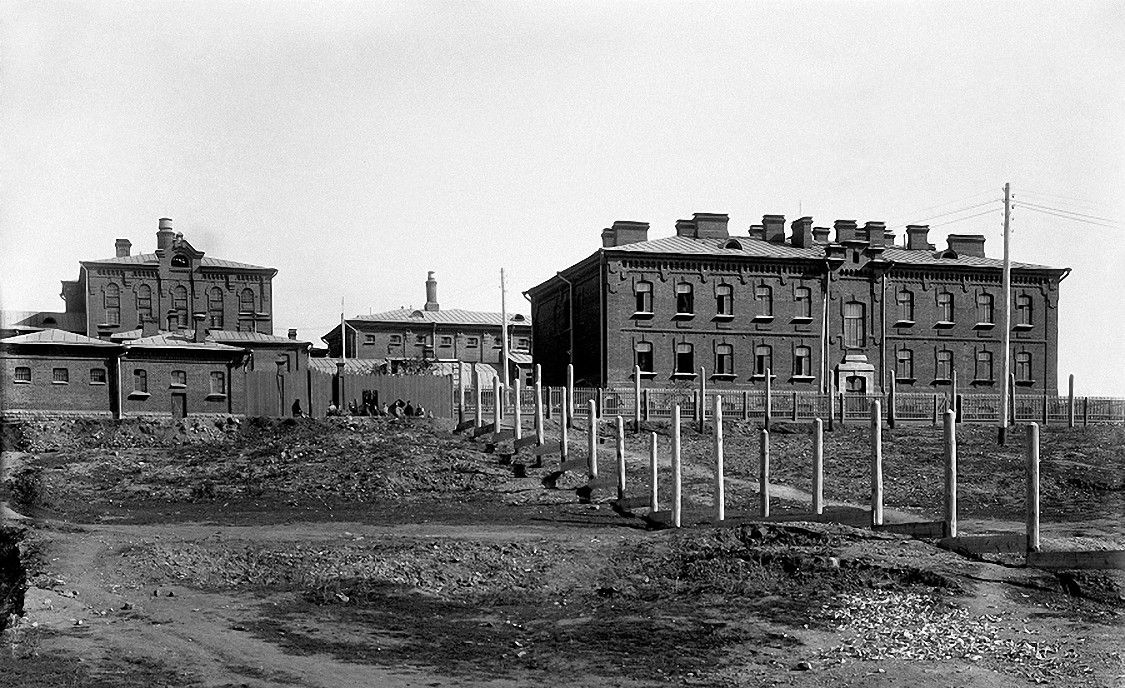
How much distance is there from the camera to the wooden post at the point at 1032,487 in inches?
589

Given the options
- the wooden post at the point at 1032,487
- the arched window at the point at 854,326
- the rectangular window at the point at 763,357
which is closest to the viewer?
the wooden post at the point at 1032,487

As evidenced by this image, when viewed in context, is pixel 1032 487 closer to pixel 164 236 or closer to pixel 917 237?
pixel 917 237

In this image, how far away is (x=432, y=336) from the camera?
88250mm

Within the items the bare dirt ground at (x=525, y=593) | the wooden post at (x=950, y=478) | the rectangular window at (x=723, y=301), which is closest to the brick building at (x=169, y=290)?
the rectangular window at (x=723, y=301)

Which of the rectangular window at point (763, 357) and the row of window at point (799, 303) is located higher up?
the row of window at point (799, 303)

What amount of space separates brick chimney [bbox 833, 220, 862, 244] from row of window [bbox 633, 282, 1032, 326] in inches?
135

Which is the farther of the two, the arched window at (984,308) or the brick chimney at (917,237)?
the brick chimney at (917,237)

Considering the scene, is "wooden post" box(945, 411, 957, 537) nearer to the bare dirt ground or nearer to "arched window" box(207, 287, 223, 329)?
the bare dirt ground

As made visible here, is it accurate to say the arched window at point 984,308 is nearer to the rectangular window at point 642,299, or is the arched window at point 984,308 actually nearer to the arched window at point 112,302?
the rectangular window at point 642,299

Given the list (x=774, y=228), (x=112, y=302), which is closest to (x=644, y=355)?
(x=774, y=228)

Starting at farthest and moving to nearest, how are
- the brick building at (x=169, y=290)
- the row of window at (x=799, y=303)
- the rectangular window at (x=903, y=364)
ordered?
the brick building at (x=169, y=290) → the rectangular window at (x=903, y=364) → the row of window at (x=799, y=303)

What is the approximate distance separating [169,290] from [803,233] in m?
41.6

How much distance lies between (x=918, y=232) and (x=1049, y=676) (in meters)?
53.5

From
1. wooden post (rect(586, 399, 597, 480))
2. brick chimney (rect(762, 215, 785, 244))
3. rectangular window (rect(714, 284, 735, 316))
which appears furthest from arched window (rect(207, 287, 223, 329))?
wooden post (rect(586, 399, 597, 480))
